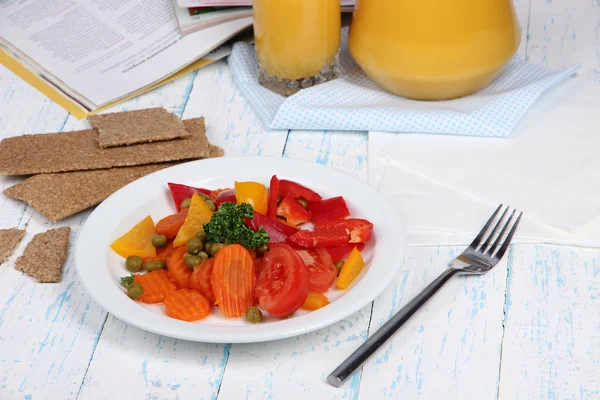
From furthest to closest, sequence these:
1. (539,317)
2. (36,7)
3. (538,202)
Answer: (36,7)
(538,202)
(539,317)

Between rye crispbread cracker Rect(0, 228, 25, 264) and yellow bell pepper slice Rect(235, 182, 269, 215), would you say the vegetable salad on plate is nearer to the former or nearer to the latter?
yellow bell pepper slice Rect(235, 182, 269, 215)

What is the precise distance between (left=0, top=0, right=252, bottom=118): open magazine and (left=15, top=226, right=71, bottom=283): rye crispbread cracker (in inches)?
18.6

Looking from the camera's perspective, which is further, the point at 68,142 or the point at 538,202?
the point at 68,142

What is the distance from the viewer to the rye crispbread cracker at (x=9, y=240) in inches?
52.4

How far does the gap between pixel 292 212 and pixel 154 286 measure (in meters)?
0.26

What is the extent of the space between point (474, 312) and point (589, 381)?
186 millimetres

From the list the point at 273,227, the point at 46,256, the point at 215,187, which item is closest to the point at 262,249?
the point at 273,227

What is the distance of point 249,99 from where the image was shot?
5.81ft

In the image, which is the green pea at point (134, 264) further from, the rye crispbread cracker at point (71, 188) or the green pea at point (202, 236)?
the rye crispbread cracker at point (71, 188)

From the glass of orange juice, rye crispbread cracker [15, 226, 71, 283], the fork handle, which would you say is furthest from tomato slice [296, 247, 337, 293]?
the glass of orange juice

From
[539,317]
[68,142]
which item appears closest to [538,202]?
[539,317]

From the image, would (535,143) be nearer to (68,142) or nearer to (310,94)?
(310,94)

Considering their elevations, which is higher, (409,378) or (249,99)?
(409,378)

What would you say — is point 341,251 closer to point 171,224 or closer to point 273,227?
point 273,227
